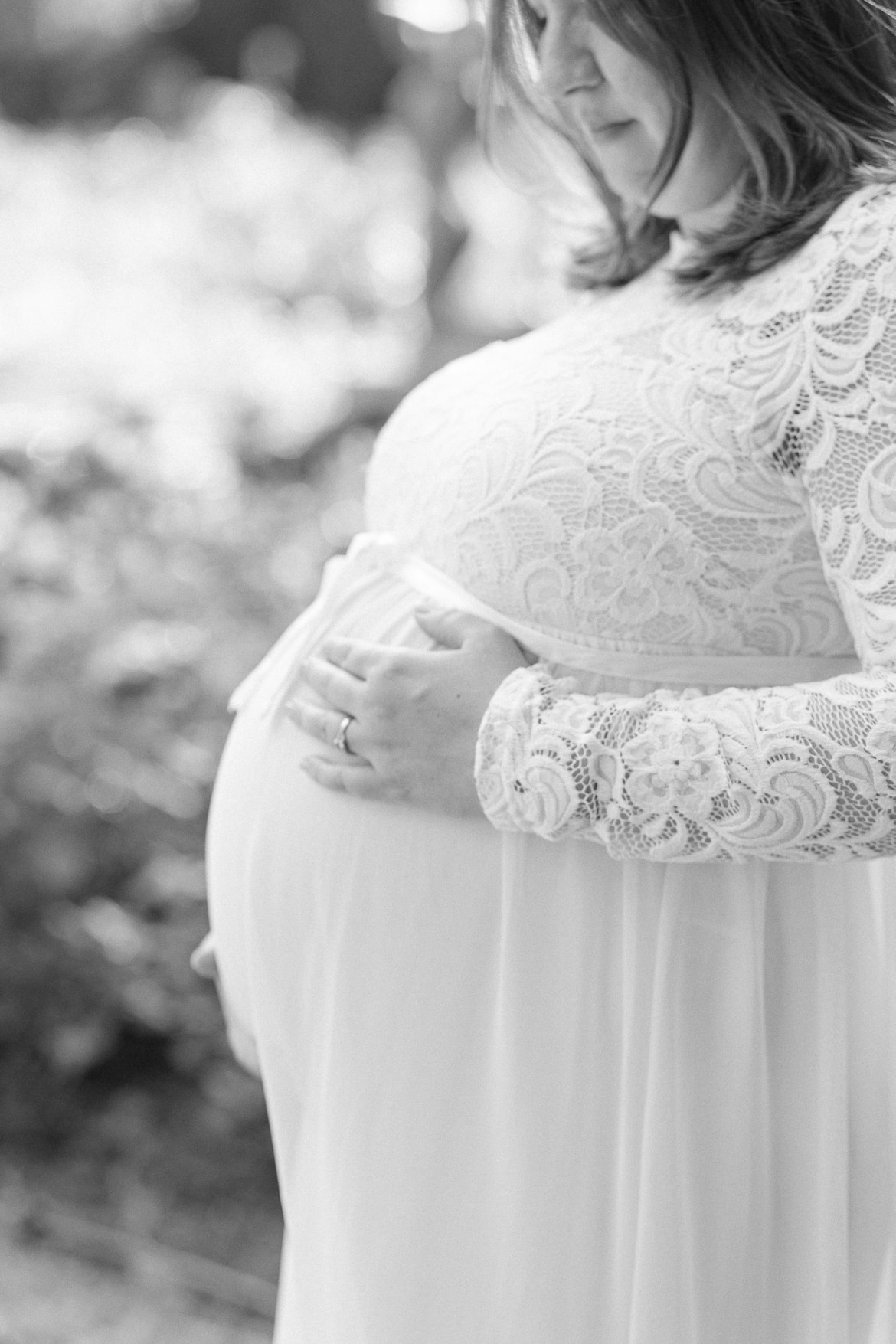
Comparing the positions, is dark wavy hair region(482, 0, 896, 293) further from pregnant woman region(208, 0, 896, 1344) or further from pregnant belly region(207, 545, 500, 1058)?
pregnant belly region(207, 545, 500, 1058)

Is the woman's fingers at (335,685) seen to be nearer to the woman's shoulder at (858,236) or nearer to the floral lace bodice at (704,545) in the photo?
the floral lace bodice at (704,545)

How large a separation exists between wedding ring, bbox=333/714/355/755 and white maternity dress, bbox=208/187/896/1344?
1.8 inches

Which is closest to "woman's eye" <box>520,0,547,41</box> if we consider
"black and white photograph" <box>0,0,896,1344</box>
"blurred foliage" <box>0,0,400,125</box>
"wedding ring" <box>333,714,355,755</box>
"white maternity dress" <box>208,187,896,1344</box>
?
"black and white photograph" <box>0,0,896,1344</box>

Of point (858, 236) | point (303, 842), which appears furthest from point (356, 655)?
point (858, 236)

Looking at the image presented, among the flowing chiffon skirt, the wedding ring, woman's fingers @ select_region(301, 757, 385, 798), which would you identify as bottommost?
the flowing chiffon skirt

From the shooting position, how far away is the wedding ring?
1.06m

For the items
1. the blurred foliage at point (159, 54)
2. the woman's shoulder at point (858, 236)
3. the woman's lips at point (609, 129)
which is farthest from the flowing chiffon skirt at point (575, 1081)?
the blurred foliage at point (159, 54)

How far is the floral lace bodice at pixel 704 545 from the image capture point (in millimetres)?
862

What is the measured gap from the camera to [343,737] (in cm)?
106

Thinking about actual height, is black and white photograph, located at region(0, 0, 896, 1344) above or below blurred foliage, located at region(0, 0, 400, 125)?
above

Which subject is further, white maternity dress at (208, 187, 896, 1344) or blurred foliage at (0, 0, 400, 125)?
blurred foliage at (0, 0, 400, 125)

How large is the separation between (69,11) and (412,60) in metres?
5.47

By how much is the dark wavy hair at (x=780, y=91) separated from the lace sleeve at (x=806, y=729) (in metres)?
0.11

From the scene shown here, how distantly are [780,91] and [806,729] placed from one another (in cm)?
46
